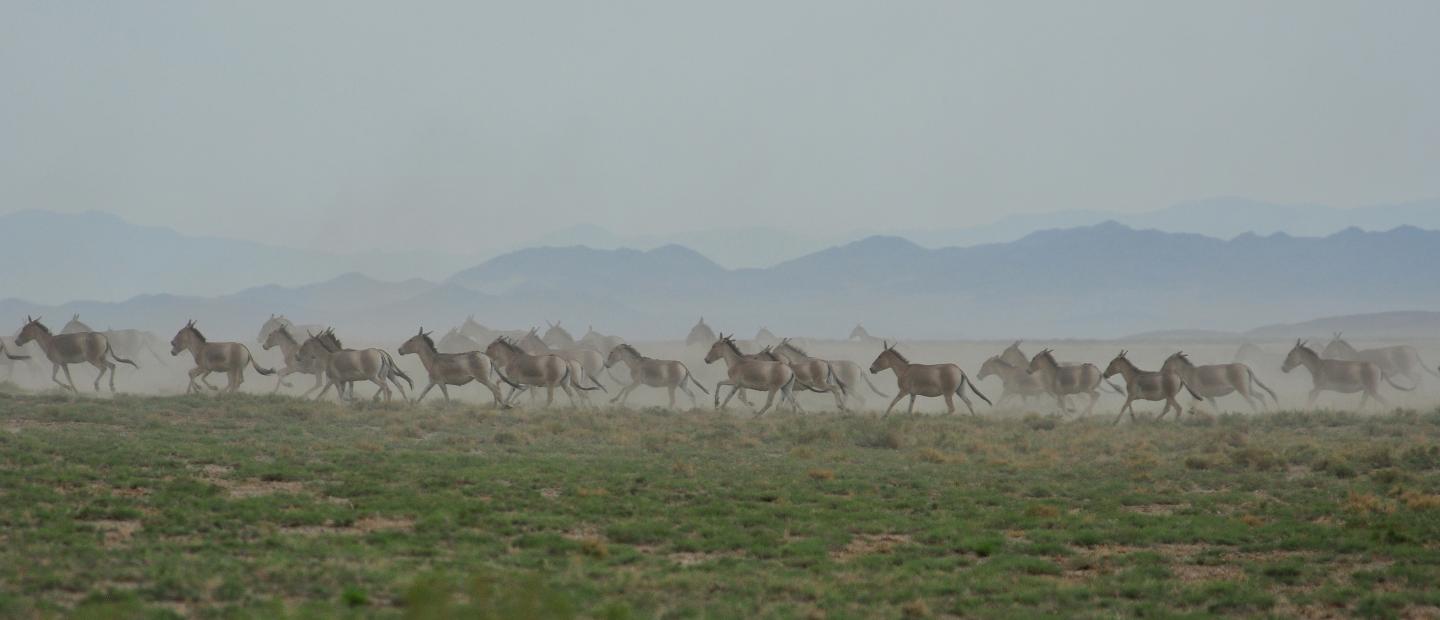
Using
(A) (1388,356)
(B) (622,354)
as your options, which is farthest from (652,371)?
(A) (1388,356)

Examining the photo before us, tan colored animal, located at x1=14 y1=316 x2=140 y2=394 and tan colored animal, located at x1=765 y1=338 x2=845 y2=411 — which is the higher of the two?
tan colored animal, located at x1=14 y1=316 x2=140 y2=394

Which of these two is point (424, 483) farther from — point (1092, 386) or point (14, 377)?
point (14, 377)

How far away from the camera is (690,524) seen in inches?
648

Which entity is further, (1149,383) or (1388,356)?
(1388,356)

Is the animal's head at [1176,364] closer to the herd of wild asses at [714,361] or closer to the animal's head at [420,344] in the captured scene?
the herd of wild asses at [714,361]

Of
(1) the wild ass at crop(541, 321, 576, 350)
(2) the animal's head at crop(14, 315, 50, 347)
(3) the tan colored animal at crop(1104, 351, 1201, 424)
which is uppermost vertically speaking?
(1) the wild ass at crop(541, 321, 576, 350)

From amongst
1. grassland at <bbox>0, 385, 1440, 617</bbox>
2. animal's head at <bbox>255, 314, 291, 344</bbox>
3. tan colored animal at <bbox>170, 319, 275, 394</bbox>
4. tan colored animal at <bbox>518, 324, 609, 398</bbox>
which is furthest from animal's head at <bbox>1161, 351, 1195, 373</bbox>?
animal's head at <bbox>255, 314, 291, 344</bbox>

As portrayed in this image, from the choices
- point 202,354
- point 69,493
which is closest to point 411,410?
point 202,354

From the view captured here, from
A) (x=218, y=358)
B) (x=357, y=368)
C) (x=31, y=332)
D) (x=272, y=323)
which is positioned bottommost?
(x=357, y=368)

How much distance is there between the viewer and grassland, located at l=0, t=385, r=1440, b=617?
12.0 metres

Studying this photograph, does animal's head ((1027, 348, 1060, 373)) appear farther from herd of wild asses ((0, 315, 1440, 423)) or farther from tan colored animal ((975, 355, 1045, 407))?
tan colored animal ((975, 355, 1045, 407))

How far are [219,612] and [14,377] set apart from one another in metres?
54.2

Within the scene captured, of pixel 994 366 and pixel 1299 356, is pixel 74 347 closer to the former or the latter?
pixel 994 366

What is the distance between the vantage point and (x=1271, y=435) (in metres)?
29.8
